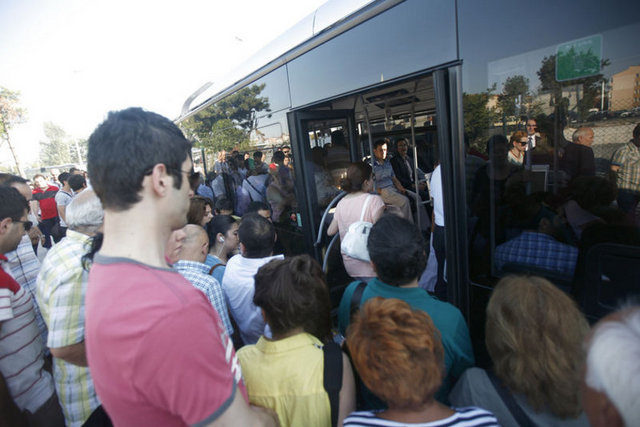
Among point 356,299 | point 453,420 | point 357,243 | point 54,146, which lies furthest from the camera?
point 54,146

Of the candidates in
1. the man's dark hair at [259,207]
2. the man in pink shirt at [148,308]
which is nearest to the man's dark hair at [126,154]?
the man in pink shirt at [148,308]

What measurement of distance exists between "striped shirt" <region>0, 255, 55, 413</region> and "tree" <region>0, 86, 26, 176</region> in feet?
94.5

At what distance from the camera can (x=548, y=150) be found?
151 centimetres

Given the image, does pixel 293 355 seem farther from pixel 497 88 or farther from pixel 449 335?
pixel 497 88

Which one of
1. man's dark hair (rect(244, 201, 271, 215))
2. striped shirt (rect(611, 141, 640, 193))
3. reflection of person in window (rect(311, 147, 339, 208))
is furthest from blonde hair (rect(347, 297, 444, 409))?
man's dark hair (rect(244, 201, 271, 215))

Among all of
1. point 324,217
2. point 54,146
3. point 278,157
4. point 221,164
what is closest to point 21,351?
point 324,217

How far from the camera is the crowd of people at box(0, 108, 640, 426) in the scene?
73 centimetres

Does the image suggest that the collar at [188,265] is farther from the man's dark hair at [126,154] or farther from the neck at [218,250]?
the man's dark hair at [126,154]

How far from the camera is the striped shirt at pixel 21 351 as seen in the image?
1.58 metres

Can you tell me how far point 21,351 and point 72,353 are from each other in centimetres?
53

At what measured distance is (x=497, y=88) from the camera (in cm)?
162

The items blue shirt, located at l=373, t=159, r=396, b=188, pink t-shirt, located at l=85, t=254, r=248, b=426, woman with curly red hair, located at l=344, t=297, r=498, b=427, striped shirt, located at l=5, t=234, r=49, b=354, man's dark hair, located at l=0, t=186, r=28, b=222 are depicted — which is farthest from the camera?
blue shirt, located at l=373, t=159, r=396, b=188

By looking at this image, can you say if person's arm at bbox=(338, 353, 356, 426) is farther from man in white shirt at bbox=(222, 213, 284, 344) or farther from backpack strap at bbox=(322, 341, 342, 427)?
man in white shirt at bbox=(222, 213, 284, 344)

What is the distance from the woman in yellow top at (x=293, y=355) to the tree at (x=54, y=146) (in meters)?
96.5
